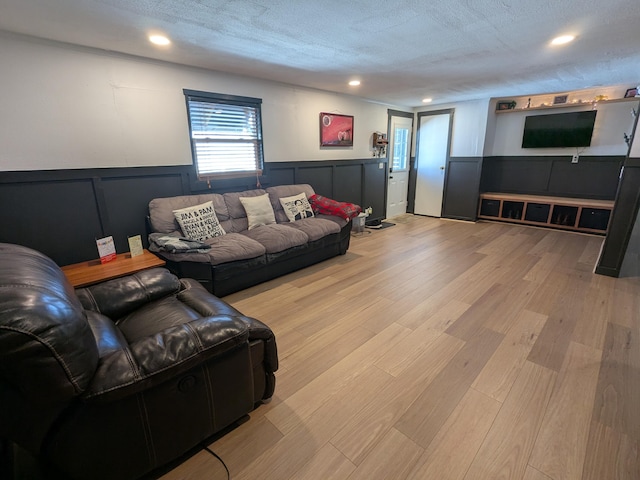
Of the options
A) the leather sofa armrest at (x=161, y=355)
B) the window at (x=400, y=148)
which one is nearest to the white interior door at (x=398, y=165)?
the window at (x=400, y=148)

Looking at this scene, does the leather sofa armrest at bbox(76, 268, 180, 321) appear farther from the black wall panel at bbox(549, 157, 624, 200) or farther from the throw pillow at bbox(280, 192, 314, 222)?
the black wall panel at bbox(549, 157, 624, 200)

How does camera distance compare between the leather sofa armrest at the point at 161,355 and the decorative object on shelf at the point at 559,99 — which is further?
the decorative object on shelf at the point at 559,99

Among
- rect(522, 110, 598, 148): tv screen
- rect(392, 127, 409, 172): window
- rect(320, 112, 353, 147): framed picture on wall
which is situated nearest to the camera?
rect(320, 112, 353, 147): framed picture on wall

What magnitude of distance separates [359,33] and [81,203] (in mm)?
2776

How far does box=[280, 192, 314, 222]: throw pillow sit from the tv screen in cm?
434

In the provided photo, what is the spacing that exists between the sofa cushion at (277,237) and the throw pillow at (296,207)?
0.43m

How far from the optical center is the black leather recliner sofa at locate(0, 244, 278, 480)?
0.91 m

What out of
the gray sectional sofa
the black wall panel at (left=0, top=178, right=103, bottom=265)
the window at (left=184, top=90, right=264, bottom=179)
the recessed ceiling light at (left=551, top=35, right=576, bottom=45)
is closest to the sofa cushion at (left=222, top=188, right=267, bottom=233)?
the gray sectional sofa

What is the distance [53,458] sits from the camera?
3.41 ft

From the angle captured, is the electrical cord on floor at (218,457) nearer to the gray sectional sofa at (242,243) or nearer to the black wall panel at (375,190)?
the gray sectional sofa at (242,243)

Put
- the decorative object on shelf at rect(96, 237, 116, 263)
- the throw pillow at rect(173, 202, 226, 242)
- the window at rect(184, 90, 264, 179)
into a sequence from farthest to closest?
1. the window at rect(184, 90, 264, 179)
2. the throw pillow at rect(173, 202, 226, 242)
3. the decorative object on shelf at rect(96, 237, 116, 263)

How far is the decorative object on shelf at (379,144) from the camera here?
5.47 m

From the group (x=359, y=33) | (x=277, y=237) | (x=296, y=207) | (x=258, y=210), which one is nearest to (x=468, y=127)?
(x=296, y=207)

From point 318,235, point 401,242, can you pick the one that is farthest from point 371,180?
point 318,235
